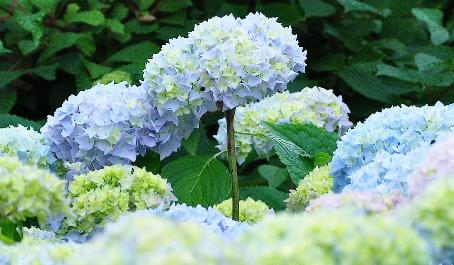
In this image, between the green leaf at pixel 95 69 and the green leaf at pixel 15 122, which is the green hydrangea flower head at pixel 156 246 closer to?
the green leaf at pixel 15 122

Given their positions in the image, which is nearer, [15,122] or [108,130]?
[108,130]

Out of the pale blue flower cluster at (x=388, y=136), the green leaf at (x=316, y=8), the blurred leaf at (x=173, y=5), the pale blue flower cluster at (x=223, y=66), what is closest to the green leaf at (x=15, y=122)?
the pale blue flower cluster at (x=223, y=66)

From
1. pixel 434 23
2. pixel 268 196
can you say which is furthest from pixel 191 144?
pixel 434 23

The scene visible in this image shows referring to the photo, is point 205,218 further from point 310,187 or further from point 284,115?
point 284,115

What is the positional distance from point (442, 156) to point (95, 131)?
45.9 inches

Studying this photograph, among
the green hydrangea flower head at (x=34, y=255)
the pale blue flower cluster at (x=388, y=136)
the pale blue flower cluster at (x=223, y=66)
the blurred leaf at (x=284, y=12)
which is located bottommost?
the blurred leaf at (x=284, y=12)

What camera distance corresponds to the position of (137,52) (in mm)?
3889

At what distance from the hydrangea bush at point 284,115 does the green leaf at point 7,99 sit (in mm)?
1213

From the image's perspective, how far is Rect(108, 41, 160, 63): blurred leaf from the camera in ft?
12.7

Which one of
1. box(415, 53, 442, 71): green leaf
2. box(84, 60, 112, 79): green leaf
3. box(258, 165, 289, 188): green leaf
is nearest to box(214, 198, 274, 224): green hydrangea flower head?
box(258, 165, 289, 188): green leaf

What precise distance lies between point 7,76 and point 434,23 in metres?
1.68

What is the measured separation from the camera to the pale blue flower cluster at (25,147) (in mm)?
2152

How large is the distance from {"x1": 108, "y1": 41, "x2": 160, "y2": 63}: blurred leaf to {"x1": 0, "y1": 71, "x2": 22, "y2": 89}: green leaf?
0.39 m

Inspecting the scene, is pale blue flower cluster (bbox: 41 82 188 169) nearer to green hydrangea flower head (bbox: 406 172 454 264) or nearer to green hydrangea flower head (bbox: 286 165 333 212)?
green hydrangea flower head (bbox: 286 165 333 212)
